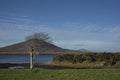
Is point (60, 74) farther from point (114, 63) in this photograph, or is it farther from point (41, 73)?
point (114, 63)

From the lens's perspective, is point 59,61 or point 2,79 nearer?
point 2,79

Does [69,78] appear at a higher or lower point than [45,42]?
lower

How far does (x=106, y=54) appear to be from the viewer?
7381cm

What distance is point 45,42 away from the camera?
40688mm

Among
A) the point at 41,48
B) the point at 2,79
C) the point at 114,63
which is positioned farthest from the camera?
the point at 114,63

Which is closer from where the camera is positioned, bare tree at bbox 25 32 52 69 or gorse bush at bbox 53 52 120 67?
bare tree at bbox 25 32 52 69

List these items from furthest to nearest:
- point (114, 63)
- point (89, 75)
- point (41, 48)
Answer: point (114, 63) < point (41, 48) < point (89, 75)

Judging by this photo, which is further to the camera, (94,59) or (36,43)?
(94,59)

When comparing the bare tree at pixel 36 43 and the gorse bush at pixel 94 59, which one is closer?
the bare tree at pixel 36 43

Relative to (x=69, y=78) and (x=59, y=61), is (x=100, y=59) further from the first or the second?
(x=69, y=78)

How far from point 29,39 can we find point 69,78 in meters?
16.3

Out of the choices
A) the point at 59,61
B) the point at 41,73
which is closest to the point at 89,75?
the point at 41,73

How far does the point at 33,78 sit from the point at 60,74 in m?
3.41

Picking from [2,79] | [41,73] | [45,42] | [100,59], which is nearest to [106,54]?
[100,59]
